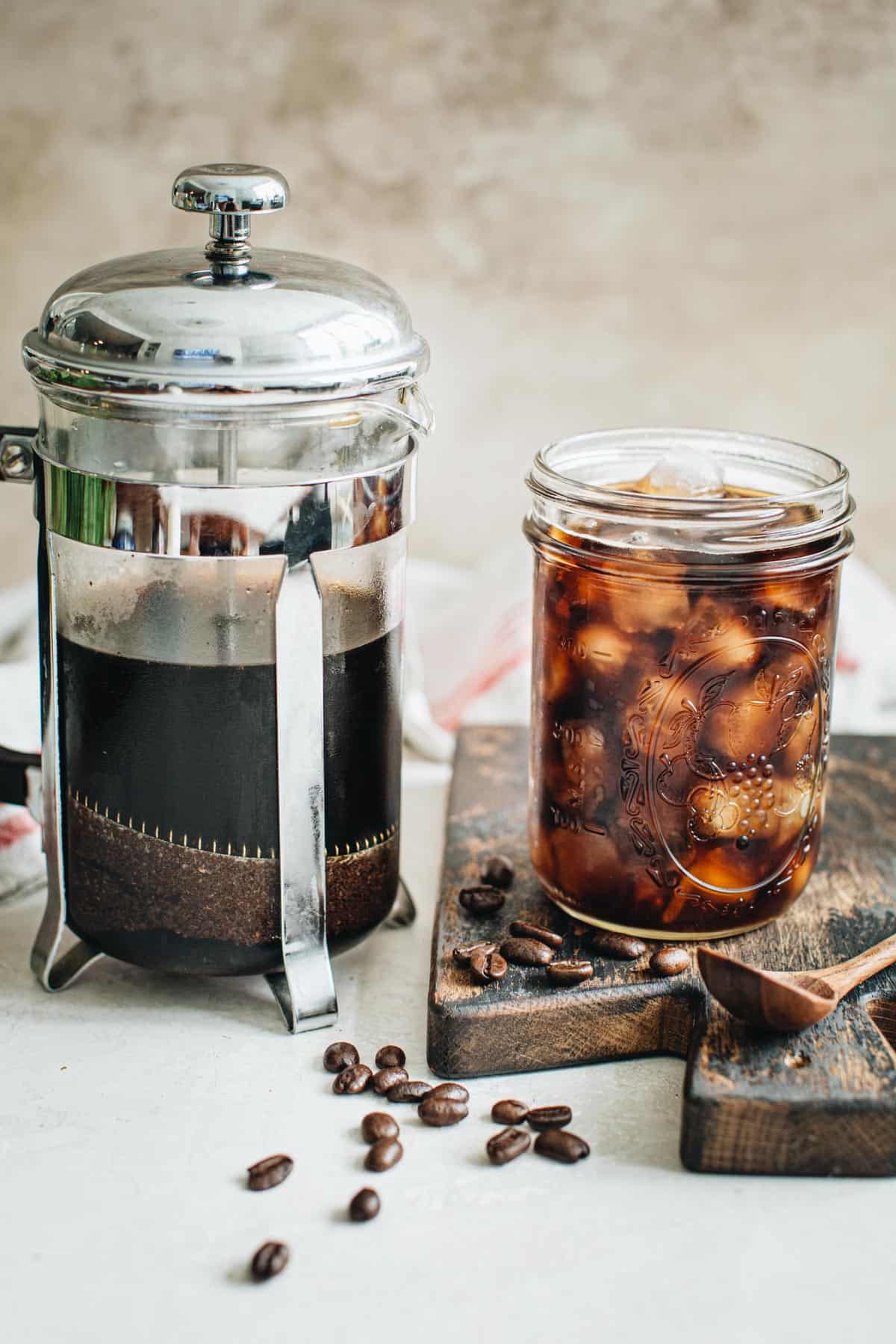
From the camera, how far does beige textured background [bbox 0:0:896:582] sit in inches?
71.6

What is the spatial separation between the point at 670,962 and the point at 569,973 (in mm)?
69

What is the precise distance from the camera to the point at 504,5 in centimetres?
180

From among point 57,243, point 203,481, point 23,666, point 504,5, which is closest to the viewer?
point 203,481

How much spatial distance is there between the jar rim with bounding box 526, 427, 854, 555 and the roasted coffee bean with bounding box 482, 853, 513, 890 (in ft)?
0.89

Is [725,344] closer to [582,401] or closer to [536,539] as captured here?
[582,401]

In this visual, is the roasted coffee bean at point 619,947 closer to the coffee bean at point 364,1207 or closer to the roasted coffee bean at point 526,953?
the roasted coffee bean at point 526,953

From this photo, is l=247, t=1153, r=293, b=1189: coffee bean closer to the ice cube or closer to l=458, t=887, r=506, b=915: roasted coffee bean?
l=458, t=887, r=506, b=915: roasted coffee bean

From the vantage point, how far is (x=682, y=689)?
0.86 metres

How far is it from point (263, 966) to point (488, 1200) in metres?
0.24

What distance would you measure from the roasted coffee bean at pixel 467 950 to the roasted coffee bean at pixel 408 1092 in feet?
0.31

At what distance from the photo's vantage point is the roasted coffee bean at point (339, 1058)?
2.78 feet

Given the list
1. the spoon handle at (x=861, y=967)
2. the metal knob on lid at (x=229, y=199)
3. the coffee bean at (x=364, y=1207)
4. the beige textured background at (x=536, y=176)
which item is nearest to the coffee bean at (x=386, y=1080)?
the coffee bean at (x=364, y=1207)

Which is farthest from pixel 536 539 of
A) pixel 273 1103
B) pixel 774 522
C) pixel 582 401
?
pixel 582 401

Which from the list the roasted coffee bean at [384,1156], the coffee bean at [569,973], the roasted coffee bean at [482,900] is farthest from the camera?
the roasted coffee bean at [482,900]
